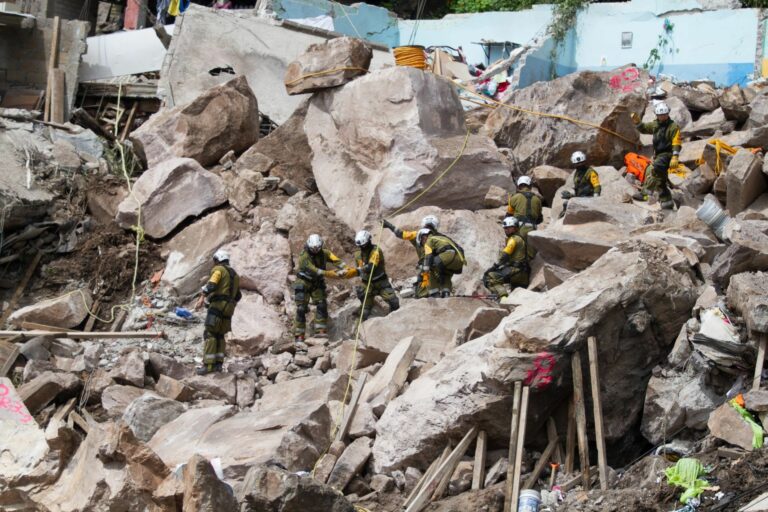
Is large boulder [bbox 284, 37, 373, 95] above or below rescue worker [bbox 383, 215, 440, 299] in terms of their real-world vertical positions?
above

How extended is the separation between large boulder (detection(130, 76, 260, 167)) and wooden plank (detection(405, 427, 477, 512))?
28.7 feet

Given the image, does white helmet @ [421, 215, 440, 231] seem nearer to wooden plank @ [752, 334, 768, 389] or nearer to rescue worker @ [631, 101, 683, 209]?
rescue worker @ [631, 101, 683, 209]

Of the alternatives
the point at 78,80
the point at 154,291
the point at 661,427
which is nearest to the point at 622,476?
the point at 661,427

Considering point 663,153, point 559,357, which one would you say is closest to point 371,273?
point 663,153

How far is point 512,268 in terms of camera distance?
12117 millimetres

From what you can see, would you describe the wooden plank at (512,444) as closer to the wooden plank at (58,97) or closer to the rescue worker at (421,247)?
the rescue worker at (421,247)

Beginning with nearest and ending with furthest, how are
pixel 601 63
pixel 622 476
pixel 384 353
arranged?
pixel 622 476, pixel 384 353, pixel 601 63

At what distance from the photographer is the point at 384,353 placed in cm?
1043

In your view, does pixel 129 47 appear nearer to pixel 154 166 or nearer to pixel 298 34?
Answer: pixel 298 34

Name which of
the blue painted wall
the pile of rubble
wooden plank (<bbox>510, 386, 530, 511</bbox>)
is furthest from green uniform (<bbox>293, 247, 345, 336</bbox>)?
the blue painted wall

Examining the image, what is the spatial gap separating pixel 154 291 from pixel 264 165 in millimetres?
2731

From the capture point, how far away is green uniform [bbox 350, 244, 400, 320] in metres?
12.0

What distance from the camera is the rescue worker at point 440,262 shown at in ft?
38.3

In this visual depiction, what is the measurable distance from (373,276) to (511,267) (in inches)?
65.3
